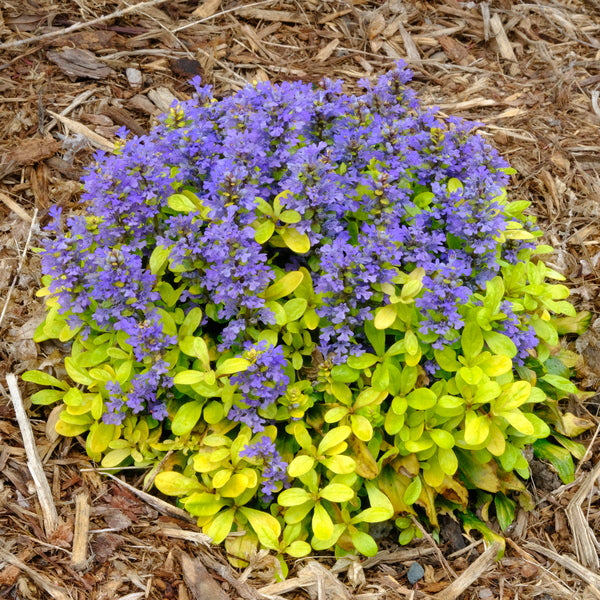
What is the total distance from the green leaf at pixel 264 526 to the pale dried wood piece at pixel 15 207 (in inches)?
81.5

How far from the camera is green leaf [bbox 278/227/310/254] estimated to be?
2729 millimetres

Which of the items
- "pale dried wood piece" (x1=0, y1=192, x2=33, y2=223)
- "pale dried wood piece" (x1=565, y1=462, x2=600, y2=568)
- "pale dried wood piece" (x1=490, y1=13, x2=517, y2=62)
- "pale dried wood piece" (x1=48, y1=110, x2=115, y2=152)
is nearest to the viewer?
"pale dried wood piece" (x1=565, y1=462, x2=600, y2=568)

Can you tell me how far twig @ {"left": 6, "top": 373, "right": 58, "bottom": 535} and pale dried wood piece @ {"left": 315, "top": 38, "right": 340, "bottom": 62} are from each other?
10.5 ft

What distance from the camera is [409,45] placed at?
202 inches

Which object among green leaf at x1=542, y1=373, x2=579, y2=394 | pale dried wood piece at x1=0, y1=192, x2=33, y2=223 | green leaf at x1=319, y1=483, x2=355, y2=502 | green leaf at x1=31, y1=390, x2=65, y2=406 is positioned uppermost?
green leaf at x1=542, y1=373, x2=579, y2=394

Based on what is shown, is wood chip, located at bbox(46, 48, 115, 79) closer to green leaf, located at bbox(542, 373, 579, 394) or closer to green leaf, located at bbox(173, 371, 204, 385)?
green leaf, located at bbox(173, 371, 204, 385)

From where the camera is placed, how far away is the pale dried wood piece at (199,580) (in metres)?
2.53

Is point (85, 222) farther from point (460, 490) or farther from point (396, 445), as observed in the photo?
point (460, 490)

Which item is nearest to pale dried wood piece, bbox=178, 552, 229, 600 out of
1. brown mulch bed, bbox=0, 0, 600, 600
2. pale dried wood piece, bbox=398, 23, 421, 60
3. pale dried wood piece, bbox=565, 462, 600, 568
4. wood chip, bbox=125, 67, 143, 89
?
brown mulch bed, bbox=0, 0, 600, 600

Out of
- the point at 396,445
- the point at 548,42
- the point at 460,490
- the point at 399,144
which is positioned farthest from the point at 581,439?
the point at 548,42

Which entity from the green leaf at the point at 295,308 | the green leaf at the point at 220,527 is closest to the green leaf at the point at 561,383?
the green leaf at the point at 295,308

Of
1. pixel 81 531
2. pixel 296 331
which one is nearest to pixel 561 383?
pixel 296 331

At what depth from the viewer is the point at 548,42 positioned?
5336 mm

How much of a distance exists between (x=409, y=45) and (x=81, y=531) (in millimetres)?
4154
